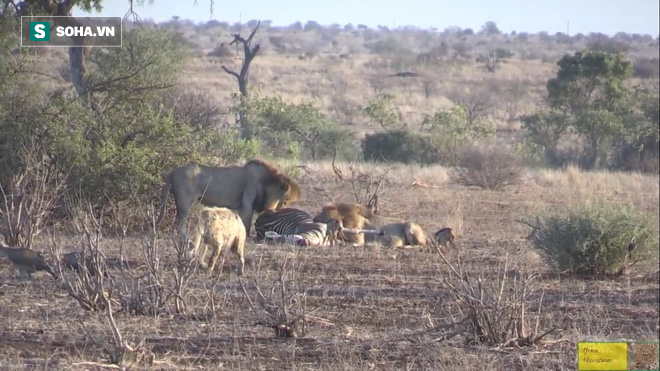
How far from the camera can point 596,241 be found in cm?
1235

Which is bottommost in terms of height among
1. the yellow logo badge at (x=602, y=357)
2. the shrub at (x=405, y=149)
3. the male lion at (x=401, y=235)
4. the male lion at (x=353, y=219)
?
the shrub at (x=405, y=149)

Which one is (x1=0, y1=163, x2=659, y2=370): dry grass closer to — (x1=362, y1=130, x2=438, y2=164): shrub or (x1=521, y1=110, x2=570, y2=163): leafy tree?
(x1=362, y1=130, x2=438, y2=164): shrub

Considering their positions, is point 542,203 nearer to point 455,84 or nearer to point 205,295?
point 205,295

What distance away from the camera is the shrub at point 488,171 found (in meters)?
24.1

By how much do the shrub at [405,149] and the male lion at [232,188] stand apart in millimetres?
14393

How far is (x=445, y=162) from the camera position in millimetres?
29703

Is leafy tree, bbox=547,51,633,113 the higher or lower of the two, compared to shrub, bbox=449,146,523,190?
higher

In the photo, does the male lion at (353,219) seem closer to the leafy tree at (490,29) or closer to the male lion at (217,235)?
the male lion at (217,235)

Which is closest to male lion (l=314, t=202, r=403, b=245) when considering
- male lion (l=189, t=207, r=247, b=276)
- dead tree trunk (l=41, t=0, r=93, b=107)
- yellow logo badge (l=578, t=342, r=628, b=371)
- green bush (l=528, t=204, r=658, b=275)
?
green bush (l=528, t=204, r=658, b=275)

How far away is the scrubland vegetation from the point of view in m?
7.88

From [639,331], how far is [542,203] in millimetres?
12236

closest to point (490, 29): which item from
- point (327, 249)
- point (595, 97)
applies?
point (595, 97)

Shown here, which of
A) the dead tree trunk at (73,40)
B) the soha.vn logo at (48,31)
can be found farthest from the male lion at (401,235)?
the soha.vn logo at (48,31)

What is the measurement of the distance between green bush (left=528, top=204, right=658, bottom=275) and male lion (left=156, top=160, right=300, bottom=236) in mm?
4154
